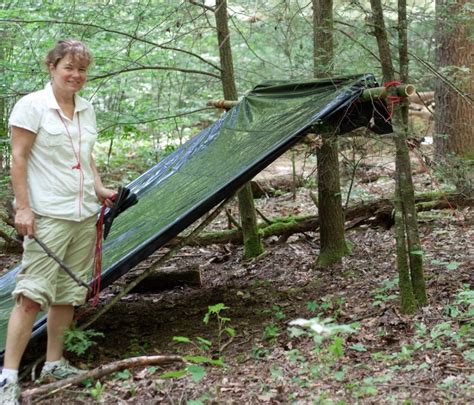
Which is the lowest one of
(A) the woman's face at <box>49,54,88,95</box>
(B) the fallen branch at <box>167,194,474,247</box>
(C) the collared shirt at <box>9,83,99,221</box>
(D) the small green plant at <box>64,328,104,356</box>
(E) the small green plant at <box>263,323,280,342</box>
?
(E) the small green plant at <box>263,323,280,342</box>

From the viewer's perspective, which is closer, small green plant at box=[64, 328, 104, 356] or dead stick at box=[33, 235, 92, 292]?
dead stick at box=[33, 235, 92, 292]

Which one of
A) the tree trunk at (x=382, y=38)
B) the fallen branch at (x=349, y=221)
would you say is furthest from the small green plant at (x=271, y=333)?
the fallen branch at (x=349, y=221)

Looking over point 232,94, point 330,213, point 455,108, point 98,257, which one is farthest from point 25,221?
point 455,108

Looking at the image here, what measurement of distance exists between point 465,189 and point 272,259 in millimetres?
1764

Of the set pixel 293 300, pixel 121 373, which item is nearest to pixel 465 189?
pixel 293 300

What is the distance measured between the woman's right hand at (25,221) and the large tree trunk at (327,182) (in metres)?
2.19

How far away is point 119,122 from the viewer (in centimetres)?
499

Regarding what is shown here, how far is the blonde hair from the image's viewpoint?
270 cm

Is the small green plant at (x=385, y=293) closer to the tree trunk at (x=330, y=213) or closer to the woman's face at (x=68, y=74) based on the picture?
the tree trunk at (x=330, y=213)

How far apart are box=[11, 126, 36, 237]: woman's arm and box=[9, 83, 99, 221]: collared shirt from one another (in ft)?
0.14

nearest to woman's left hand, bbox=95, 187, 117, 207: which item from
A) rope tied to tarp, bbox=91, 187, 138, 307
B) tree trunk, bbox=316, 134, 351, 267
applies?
rope tied to tarp, bbox=91, 187, 138, 307

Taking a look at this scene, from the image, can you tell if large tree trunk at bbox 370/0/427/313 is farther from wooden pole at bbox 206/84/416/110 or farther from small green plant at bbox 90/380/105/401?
small green plant at bbox 90/380/105/401

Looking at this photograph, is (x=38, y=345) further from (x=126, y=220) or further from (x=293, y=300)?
(x=293, y=300)

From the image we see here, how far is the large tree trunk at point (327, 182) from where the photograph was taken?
4297 mm
